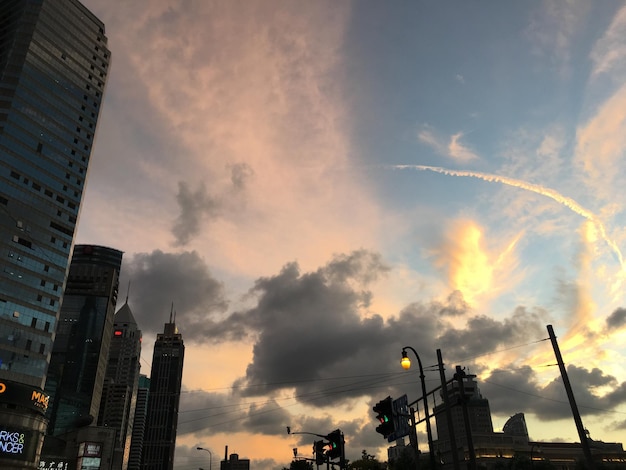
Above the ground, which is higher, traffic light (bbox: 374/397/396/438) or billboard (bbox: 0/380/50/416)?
billboard (bbox: 0/380/50/416)

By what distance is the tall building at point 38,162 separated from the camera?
107750mm

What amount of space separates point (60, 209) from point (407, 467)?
107201 mm

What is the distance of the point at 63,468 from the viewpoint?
10925cm

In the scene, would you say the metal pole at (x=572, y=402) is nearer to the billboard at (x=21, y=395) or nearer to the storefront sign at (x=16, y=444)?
the storefront sign at (x=16, y=444)

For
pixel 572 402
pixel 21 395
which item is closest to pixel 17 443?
pixel 21 395

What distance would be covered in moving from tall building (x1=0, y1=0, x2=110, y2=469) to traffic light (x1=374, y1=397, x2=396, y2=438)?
85272 millimetres

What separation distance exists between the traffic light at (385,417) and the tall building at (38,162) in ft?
280

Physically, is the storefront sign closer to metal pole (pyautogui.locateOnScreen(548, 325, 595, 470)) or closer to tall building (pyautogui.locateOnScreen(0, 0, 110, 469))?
tall building (pyautogui.locateOnScreen(0, 0, 110, 469))

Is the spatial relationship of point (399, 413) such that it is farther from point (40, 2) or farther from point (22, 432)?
point (40, 2)

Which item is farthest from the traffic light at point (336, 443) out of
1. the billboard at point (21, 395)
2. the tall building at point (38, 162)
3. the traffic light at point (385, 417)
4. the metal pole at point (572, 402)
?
the tall building at point (38, 162)

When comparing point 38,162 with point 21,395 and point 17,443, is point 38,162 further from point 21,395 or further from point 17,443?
point 17,443

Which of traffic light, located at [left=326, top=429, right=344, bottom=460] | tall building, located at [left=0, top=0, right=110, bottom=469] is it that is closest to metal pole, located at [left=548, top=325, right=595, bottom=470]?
traffic light, located at [left=326, top=429, right=344, bottom=460]

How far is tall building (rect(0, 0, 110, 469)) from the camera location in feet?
354

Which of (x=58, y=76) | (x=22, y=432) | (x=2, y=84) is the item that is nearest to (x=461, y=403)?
(x=22, y=432)
